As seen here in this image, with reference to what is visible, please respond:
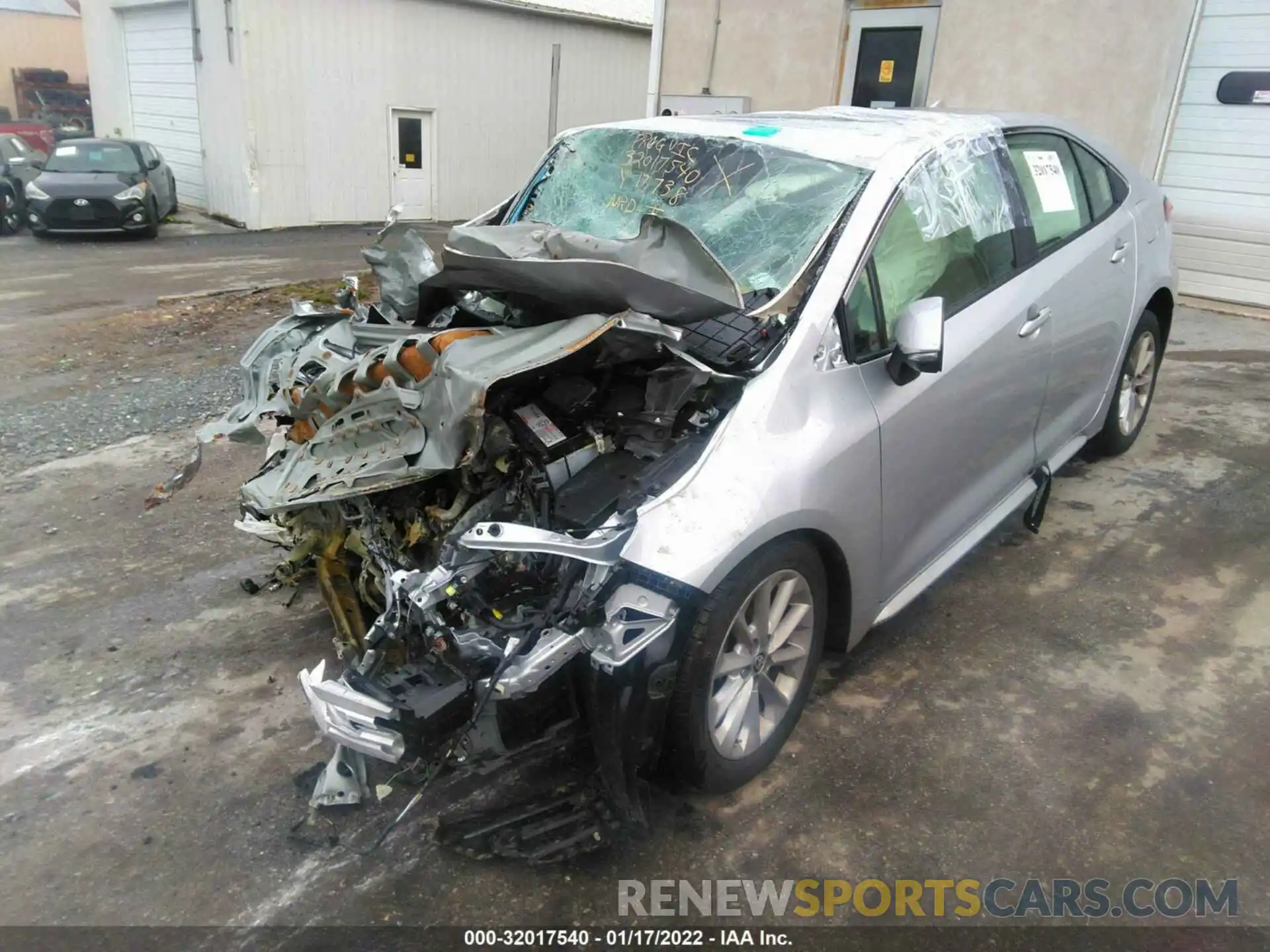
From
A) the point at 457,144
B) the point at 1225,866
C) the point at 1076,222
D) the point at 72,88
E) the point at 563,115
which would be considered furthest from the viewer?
the point at 72,88

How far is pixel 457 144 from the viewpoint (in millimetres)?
17203

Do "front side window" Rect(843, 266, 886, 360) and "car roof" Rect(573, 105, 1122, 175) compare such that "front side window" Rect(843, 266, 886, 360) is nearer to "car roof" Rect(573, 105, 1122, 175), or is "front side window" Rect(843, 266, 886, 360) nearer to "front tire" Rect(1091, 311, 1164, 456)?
"car roof" Rect(573, 105, 1122, 175)

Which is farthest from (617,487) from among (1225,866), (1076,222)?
(1076,222)

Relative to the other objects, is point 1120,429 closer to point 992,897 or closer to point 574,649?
point 992,897

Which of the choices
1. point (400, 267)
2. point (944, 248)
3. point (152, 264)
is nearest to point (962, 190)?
point (944, 248)

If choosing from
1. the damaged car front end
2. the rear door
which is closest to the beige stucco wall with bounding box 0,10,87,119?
the damaged car front end

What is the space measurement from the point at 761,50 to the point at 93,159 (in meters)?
9.93

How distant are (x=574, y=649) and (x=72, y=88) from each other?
125ft

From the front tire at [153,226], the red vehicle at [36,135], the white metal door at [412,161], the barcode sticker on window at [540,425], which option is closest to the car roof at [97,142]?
the front tire at [153,226]

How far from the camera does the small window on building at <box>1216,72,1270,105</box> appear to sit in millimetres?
Answer: 8219

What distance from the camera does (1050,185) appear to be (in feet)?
12.9

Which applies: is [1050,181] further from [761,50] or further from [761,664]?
[761,50]

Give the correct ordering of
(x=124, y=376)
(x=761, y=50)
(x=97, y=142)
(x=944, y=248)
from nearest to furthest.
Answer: (x=944, y=248)
(x=124, y=376)
(x=761, y=50)
(x=97, y=142)

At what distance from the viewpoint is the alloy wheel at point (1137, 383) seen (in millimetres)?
4770
